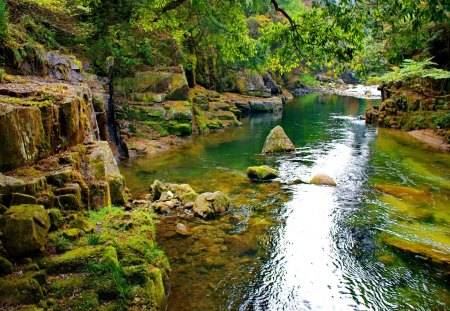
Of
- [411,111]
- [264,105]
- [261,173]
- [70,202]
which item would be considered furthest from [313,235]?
[264,105]

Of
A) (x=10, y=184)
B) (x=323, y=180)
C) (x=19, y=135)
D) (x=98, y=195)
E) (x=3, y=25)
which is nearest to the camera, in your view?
(x=10, y=184)

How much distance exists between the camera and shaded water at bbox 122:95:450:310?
6.05 meters

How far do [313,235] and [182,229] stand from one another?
332cm

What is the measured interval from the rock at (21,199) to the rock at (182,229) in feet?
13.2

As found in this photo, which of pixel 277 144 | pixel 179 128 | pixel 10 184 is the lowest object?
pixel 277 144

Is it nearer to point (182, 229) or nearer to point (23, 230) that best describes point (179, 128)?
point (182, 229)

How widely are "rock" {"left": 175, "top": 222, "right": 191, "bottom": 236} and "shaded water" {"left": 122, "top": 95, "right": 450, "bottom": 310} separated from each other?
166 millimetres

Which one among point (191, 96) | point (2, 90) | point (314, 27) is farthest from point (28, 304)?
point (191, 96)

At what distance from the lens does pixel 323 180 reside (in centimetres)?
1230

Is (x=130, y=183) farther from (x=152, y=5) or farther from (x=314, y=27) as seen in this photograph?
(x=314, y=27)

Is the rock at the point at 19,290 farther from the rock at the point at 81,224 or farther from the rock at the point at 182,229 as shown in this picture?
the rock at the point at 182,229

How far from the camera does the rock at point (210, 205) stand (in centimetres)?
939

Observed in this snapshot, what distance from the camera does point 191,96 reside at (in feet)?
82.1

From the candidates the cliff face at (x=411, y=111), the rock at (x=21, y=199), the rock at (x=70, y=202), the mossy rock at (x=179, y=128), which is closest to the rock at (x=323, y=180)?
the rock at (x=70, y=202)
